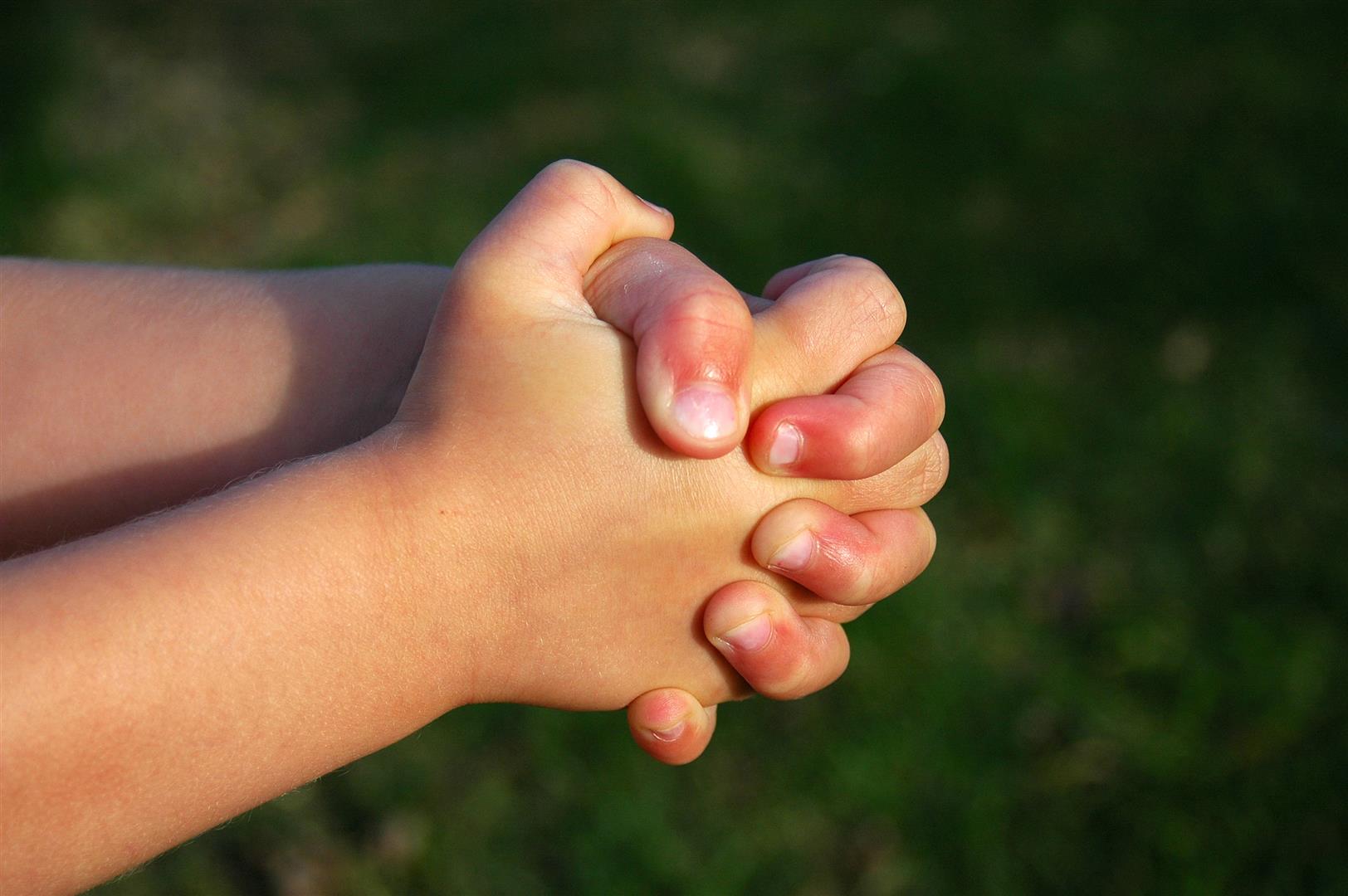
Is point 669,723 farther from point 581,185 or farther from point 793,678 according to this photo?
point 581,185

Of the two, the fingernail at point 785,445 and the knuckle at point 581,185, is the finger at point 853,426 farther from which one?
the knuckle at point 581,185

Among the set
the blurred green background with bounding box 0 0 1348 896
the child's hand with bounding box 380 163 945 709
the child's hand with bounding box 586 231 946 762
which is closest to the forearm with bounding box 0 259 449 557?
the child's hand with bounding box 380 163 945 709

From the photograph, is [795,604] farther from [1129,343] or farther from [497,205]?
[497,205]

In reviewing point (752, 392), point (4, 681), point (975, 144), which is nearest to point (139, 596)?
point (4, 681)

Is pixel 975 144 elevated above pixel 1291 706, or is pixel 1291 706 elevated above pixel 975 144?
pixel 975 144

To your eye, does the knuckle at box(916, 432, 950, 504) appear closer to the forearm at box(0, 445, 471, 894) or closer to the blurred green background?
the forearm at box(0, 445, 471, 894)
